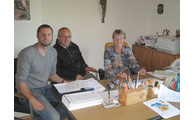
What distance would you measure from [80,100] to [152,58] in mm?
2320

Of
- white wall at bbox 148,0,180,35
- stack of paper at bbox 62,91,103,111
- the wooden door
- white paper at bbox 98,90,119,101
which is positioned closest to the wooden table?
stack of paper at bbox 62,91,103,111

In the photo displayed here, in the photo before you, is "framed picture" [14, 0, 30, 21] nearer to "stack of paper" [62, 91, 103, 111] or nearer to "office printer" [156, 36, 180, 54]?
"stack of paper" [62, 91, 103, 111]

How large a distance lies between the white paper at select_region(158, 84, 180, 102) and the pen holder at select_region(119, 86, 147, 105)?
0.52 feet

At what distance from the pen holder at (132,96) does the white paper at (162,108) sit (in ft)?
0.20

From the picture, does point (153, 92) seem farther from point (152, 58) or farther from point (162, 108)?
point (152, 58)

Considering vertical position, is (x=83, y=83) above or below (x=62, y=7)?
below

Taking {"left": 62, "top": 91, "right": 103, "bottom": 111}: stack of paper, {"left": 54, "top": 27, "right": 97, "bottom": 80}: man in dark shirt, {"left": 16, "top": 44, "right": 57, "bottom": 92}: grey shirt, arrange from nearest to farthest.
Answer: {"left": 62, "top": 91, "right": 103, "bottom": 111}: stack of paper → {"left": 16, "top": 44, "right": 57, "bottom": 92}: grey shirt → {"left": 54, "top": 27, "right": 97, "bottom": 80}: man in dark shirt

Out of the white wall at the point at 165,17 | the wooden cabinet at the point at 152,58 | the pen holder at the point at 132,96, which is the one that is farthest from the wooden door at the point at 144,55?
the pen holder at the point at 132,96

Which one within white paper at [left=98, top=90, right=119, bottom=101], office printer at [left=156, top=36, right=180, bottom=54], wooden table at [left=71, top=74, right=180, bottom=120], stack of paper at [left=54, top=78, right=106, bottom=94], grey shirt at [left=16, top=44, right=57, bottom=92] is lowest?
wooden table at [left=71, top=74, right=180, bottom=120]

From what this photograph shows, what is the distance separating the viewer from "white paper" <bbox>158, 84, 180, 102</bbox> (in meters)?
1.51

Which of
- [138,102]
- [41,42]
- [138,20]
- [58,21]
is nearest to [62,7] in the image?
[58,21]
